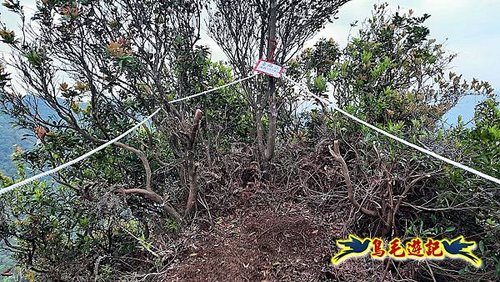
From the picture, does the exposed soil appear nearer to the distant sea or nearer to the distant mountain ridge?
the distant sea

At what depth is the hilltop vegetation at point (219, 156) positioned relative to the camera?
2664mm

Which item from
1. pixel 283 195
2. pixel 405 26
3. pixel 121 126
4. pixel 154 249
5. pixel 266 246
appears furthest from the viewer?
pixel 405 26

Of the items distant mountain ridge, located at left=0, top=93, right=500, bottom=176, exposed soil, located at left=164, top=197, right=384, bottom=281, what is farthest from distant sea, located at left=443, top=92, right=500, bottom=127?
exposed soil, located at left=164, top=197, right=384, bottom=281

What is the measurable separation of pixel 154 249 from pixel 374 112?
2.08 m

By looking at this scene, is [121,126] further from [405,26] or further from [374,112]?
[405,26]

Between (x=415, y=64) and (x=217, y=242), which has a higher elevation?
(x=415, y=64)

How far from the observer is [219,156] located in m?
3.58

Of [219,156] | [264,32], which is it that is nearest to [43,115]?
[219,156]

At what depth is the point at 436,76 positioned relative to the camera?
4.25 m

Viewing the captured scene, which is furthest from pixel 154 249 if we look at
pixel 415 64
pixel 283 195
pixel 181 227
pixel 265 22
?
pixel 415 64

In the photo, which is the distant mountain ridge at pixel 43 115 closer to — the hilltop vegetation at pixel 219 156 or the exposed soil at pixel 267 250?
the hilltop vegetation at pixel 219 156

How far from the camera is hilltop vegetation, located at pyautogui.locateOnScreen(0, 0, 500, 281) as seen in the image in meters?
2.66

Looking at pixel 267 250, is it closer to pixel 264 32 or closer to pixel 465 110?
pixel 264 32

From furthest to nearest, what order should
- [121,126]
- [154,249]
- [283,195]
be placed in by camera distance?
[121,126] < [283,195] < [154,249]
